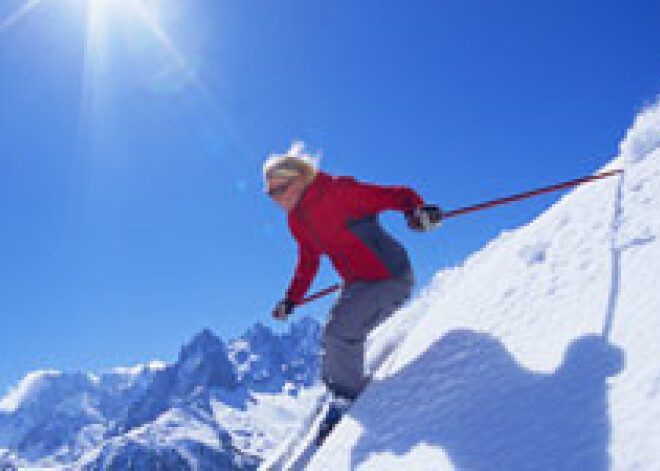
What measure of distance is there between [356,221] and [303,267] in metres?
1.27

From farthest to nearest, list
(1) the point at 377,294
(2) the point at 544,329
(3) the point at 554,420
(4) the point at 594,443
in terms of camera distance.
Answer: (1) the point at 377,294 < (2) the point at 544,329 < (3) the point at 554,420 < (4) the point at 594,443

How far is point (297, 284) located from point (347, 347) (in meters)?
1.43

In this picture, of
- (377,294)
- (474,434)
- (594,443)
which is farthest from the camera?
(377,294)

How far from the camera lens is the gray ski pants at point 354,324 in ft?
21.1

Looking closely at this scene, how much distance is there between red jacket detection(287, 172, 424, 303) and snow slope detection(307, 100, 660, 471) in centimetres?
88

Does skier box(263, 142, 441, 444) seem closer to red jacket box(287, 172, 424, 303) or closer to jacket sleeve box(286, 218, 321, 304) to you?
red jacket box(287, 172, 424, 303)

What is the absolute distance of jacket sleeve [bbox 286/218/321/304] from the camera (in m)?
7.21

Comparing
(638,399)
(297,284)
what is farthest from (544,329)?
(297,284)

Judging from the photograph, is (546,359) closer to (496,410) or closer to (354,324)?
(496,410)

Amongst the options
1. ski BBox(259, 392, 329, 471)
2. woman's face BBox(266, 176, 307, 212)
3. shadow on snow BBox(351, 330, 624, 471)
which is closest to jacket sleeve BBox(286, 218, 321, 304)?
woman's face BBox(266, 176, 307, 212)

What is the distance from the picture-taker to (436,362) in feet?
18.0

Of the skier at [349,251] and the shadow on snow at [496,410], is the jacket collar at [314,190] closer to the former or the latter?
the skier at [349,251]

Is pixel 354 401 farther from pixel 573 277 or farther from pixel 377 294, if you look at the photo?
pixel 573 277

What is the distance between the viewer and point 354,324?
21.1 ft
